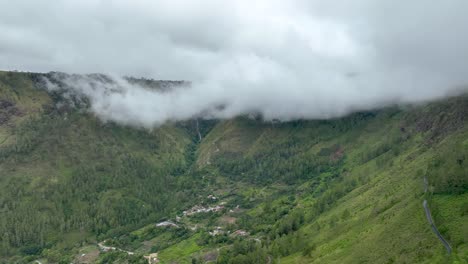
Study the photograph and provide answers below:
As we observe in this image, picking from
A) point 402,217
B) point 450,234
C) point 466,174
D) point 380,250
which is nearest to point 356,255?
point 380,250

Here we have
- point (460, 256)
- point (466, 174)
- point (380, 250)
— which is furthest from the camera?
point (466, 174)

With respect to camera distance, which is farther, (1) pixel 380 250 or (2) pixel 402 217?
(2) pixel 402 217

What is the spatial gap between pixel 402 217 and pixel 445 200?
2047 cm

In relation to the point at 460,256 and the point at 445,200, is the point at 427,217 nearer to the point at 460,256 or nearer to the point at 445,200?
the point at 445,200

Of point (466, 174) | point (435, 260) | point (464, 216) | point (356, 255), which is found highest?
point (466, 174)

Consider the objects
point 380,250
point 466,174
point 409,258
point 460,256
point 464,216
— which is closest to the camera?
point 460,256

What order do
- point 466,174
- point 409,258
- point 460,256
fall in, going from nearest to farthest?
1. point 460,256
2. point 409,258
3. point 466,174

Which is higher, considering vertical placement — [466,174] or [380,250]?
[466,174]

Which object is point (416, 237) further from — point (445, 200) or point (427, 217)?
point (445, 200)

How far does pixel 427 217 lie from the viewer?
184m

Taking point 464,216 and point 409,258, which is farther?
point 464,216

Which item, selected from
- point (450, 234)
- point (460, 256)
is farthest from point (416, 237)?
point (460, 256)

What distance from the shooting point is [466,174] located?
7746 inches

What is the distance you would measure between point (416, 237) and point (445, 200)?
33.0m
